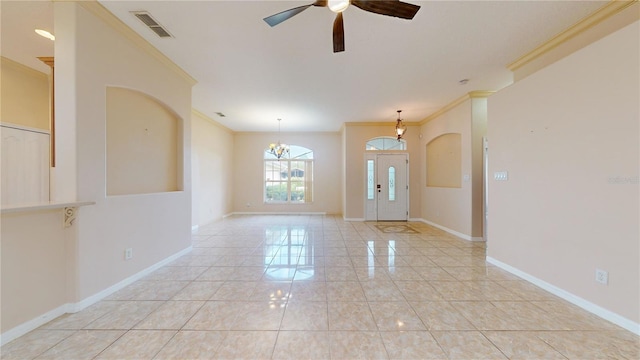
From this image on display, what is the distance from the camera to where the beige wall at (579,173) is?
6.58 feet

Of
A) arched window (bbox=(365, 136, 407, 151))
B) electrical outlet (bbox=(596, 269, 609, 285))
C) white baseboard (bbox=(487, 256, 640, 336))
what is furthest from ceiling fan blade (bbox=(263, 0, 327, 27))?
arched window (bbox=(365, 136, 407, 151))

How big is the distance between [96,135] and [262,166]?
606 cm

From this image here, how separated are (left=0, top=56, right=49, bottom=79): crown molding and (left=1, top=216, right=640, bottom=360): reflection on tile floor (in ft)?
11.7

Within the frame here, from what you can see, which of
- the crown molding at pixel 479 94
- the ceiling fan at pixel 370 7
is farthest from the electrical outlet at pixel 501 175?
the ceiling fan at pixel 370 7

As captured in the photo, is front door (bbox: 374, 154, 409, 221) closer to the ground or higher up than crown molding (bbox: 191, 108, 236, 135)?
closer to the ground

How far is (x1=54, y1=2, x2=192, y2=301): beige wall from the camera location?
2.23 m

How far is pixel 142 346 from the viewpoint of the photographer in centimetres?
179

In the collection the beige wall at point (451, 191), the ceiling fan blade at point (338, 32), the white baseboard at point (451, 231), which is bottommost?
the white baseboard at point (451, 231)

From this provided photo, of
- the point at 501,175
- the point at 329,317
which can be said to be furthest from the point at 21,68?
the point at 501,175

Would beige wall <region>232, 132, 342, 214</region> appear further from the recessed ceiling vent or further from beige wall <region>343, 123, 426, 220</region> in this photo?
the recessed ceiling vent

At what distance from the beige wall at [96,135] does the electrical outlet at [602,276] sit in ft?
16.2

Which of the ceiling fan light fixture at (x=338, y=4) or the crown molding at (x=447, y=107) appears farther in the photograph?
the crown molding at (x=447, y=107)

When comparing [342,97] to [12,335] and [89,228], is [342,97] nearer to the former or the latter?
[89,228]

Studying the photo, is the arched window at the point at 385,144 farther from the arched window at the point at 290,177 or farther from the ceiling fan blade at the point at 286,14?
the ceiling fan blade at the point at 286,14
